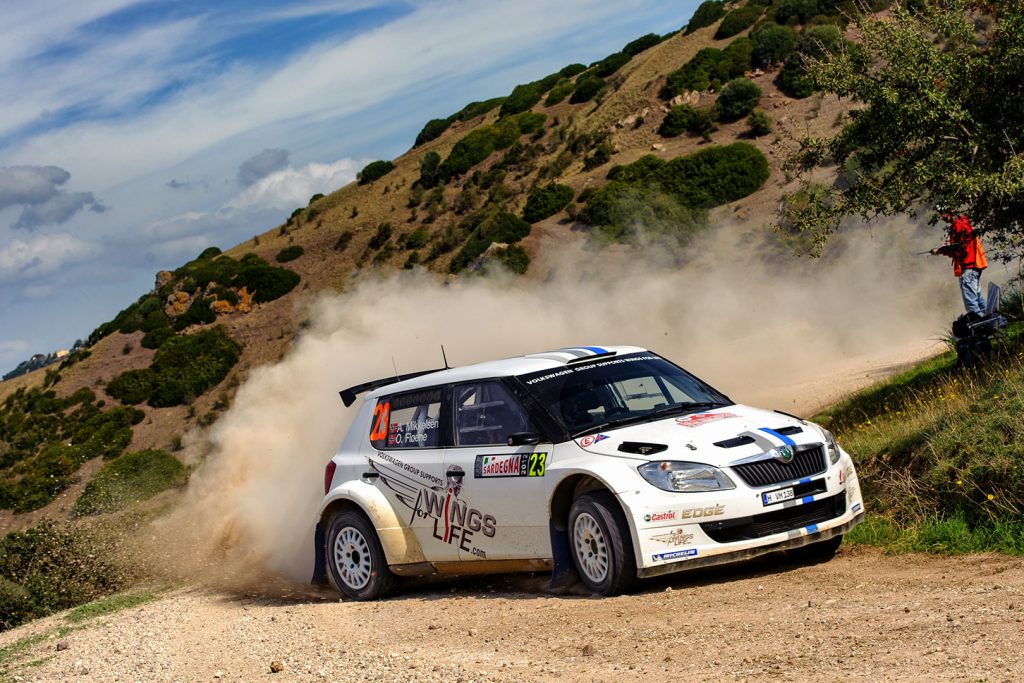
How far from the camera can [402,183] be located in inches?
2702

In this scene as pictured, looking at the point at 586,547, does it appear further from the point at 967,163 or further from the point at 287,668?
the point at 967,163

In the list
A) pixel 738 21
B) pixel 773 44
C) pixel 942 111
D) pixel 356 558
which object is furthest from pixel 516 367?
pixel 738 21

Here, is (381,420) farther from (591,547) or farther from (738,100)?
(738,100)

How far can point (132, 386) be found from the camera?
49.2 metres

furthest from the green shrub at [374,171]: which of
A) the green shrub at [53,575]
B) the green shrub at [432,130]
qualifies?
the green shrub at [53,575]

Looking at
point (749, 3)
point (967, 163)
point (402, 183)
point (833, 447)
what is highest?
point (749, 3)

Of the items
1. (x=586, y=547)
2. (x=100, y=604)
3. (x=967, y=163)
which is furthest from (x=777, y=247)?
(x=586, y=547)

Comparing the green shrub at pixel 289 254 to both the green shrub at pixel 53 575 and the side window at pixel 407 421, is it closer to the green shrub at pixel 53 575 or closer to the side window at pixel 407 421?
the green shrub at pixel 53 575

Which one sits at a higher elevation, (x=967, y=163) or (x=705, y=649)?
(x=967, y=163)

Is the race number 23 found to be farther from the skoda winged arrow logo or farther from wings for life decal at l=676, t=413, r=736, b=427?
the skoda winged arrow logo

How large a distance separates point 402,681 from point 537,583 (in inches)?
108

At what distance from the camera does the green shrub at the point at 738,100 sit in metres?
50.4

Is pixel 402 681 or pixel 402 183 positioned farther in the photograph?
pixel 402 183

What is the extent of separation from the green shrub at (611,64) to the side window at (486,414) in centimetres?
6136
